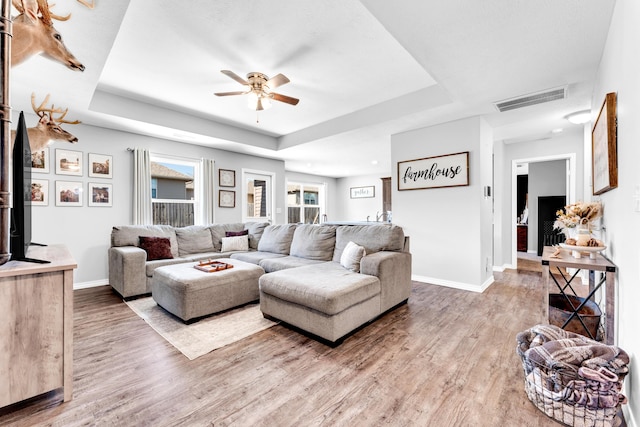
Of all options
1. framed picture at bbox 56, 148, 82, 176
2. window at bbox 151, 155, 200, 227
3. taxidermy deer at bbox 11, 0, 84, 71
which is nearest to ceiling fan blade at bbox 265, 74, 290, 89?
taxidermy deer at bbox 11, 0, 84, 71

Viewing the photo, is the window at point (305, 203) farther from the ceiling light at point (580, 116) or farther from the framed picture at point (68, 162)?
the ceiling light at point (580, 116)

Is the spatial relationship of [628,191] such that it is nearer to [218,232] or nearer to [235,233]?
[235,233]

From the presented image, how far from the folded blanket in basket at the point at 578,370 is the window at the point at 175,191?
5.19 metres

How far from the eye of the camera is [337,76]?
3107 mm

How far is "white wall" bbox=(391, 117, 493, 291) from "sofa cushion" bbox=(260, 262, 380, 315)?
72.9 inches

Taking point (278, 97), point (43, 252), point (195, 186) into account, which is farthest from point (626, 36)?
point (195, 186)

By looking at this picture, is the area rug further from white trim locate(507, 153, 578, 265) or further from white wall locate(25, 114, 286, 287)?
white trim locate(507, 153, 578, 265)

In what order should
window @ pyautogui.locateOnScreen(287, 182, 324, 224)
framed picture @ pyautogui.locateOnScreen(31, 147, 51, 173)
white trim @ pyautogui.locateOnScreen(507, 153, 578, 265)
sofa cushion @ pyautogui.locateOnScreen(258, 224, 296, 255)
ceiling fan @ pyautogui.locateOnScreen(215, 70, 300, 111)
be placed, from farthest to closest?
window @ pyautogui.locateOnScreen(287, 182, 324, 224) < white trim @ pyautogui.locateOnScreen(507, 153, 578, 265) < sofa cushion @ pyautogui.locateOnScreen(258, 224, 296, 255) < framed picture @ pyautogui.locateOnScreen(31, 147, 51, 173) < ceiling fan @ pyautogui.locateOnScreen(215, 70, 300, 111)

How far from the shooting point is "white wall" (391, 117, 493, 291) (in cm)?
370

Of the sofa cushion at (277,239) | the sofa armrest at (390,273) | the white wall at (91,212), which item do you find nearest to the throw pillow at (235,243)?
the sofa cushion at (277,239)

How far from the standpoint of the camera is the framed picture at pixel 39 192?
3.60 metres

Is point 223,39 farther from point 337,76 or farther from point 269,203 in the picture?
point 269,203

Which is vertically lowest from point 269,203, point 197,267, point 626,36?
point 197,267

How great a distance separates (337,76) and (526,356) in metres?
2.99
